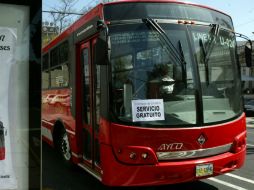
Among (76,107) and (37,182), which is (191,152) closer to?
(76,107)

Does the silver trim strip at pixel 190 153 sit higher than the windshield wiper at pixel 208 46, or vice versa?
the windshield wiper at pixel 208 46

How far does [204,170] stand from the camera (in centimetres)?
642

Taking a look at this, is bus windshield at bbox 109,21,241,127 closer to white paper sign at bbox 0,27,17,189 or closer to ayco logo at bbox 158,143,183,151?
ayco logo at bbox 158,143,183,151

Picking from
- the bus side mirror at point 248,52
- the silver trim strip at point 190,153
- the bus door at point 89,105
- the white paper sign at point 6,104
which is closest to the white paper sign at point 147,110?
the silver trim strip at point 190,153

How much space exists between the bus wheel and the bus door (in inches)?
40.1

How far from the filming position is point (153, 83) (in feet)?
21.1

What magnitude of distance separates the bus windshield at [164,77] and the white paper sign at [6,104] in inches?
117

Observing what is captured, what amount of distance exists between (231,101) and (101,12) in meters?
2.35

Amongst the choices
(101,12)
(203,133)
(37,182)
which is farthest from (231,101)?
(37,182)

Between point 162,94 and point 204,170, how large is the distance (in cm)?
119

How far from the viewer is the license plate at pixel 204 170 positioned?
6352 mm

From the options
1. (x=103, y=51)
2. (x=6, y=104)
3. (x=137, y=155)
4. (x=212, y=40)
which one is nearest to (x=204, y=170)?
(x=137, y=155)

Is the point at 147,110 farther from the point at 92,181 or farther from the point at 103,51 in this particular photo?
the point at 92,181

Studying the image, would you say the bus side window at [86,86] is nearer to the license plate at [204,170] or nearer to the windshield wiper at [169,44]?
the windshield wiper at [169,44]
